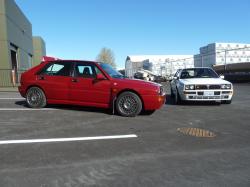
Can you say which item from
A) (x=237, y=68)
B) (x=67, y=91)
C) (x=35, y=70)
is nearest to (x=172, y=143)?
(x=67, y=91)

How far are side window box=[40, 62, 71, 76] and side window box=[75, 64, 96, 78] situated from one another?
11.1 inches

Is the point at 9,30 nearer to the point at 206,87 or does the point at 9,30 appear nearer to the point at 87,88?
the point at 87,88

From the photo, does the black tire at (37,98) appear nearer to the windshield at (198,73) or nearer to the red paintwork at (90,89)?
the red paintwork at (90,89)

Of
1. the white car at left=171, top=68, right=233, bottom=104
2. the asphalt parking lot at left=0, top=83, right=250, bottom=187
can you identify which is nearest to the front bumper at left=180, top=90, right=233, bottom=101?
the white car at left=171, top=68, right=233, bottom=104

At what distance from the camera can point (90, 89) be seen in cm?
848

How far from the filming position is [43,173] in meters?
3.91

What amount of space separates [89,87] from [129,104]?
125 centimetres

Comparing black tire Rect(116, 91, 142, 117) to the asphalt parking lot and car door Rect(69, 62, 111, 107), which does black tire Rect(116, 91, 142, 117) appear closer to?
the asphalt parking lot

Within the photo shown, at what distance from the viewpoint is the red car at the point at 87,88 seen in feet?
26.8

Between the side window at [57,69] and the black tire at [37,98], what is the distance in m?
0.55

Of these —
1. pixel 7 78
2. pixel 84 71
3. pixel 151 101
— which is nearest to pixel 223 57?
pixel 7 78

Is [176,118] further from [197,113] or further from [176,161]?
[176,161]

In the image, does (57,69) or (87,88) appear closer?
(87,88)

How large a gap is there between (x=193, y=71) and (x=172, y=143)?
7.26 meters
